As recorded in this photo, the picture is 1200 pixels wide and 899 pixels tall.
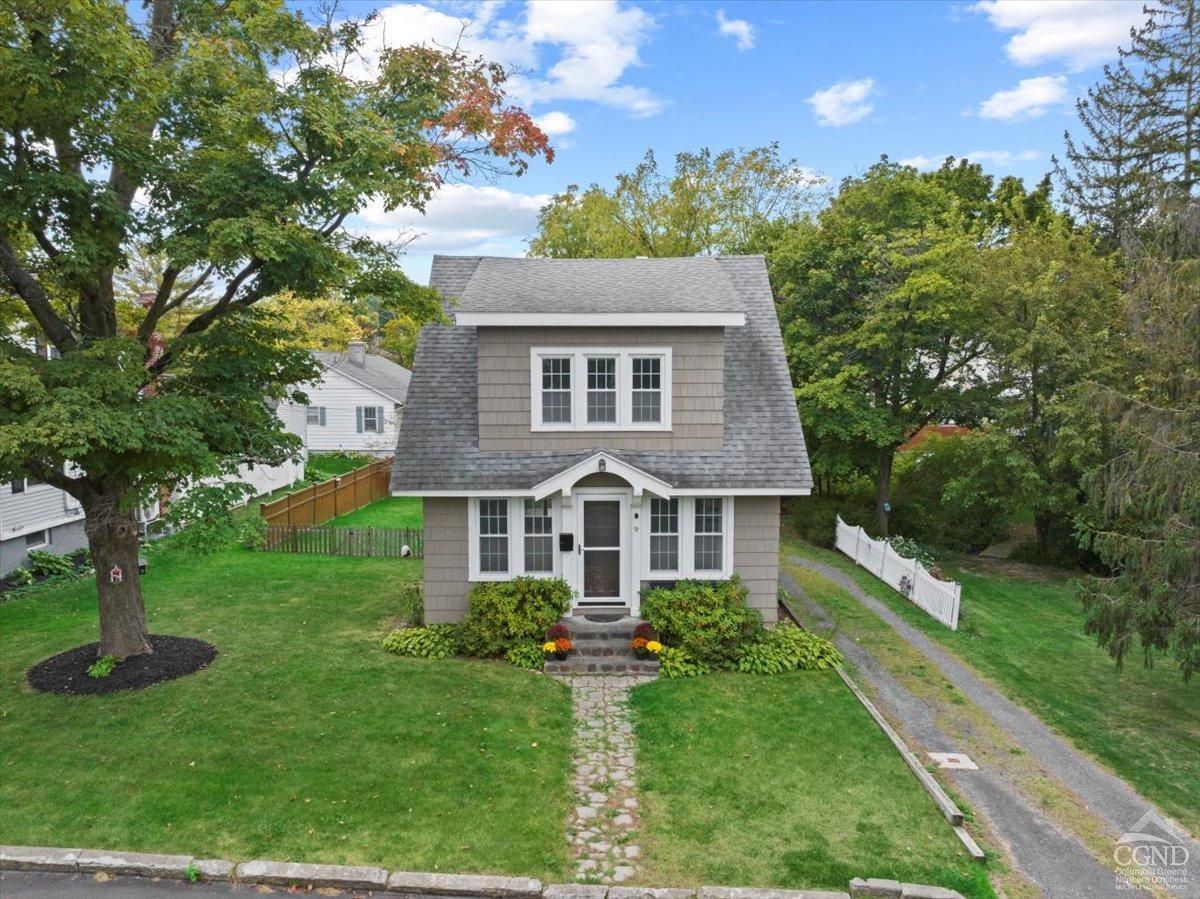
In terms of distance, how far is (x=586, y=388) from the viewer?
13391 millimetres

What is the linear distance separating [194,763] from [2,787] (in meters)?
1.99

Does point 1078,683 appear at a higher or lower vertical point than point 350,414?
lower

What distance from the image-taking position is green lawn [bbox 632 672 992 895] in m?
7.31

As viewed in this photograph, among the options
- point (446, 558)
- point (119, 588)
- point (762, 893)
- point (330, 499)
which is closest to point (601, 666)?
point (446, 558)

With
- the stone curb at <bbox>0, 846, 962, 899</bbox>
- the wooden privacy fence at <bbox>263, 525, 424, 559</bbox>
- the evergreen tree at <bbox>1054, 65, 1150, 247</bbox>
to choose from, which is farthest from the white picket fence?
the evergreen tree at <bbox>1054, 65, 1150, 247</bbox>

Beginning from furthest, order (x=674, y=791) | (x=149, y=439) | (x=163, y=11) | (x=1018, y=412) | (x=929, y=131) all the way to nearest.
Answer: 1. (x=929, y=131)
2. (x=1018, y=412)
3. (x=163, y=11)
4. (x=149, y=439)
5. (x=674, y=791)

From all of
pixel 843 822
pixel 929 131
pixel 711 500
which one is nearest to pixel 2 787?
pixel 843 822

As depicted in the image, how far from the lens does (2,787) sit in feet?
27.8

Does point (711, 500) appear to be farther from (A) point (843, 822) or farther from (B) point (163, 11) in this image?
(B) point (163, 11)

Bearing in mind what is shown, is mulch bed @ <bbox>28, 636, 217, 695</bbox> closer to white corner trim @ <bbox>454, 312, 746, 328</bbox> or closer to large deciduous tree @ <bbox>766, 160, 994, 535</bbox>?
white corner trim @ <bbox>454, 312, 746, 328</bbox>

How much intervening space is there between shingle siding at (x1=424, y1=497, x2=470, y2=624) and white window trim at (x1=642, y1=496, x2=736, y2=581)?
332cm

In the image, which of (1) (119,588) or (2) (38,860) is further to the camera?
(1) (119,588)

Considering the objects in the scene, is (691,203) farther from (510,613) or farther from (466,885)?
(466,885)

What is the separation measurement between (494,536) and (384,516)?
14192 mm
